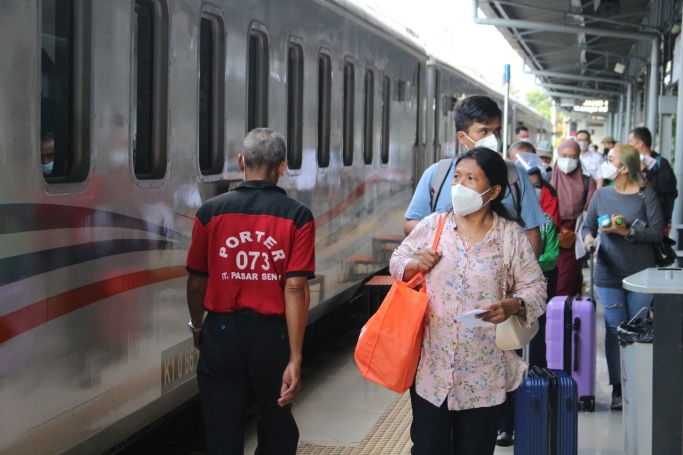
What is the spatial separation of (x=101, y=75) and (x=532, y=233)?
89.5 inches

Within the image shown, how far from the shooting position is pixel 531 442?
5.00 meters

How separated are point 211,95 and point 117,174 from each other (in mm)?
1406

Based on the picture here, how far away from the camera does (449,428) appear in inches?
159

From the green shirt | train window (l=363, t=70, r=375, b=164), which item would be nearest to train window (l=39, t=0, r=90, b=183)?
the green shirt

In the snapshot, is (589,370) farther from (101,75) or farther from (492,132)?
(101,75)

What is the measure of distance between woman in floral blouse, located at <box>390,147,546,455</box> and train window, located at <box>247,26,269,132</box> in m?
2.60

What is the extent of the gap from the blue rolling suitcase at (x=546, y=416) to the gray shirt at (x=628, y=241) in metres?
2.02

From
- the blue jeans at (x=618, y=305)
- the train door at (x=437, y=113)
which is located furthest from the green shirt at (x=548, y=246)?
the train door at (x=437, y=113)

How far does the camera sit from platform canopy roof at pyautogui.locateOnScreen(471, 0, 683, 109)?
590 inches

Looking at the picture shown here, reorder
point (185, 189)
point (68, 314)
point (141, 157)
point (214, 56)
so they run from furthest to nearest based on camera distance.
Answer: point (214, 56) → point (185, 189) → point (141, 157) → point (68, 314)

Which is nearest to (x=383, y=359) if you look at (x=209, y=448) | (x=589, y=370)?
(x=209, y=448)

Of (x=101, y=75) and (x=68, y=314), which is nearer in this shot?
(x=68, y=314)

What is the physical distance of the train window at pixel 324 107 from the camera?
26.6ft

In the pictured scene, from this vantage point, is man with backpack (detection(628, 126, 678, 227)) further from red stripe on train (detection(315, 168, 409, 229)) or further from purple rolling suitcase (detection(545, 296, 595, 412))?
purple rolling suitcase (detection(545, 296, 595, 412))
